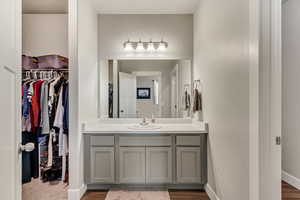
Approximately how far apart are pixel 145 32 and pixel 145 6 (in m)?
0.44

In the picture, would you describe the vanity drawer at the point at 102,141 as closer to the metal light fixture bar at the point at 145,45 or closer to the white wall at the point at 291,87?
the metal light fixture bar at the point at 145,45

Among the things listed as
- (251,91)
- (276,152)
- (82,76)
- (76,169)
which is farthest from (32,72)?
(276,152)

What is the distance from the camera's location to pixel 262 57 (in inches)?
60.6

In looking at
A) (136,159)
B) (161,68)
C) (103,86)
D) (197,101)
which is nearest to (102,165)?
(136,159)

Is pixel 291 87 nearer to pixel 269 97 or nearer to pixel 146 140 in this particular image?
pixel 269 97

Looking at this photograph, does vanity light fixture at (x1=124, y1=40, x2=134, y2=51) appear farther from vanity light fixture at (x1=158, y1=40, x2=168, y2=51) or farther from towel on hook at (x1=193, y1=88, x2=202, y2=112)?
towel on hook at (x1=193, y1=88, x2=202, y2=112)

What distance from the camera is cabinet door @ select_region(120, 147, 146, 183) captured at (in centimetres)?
311

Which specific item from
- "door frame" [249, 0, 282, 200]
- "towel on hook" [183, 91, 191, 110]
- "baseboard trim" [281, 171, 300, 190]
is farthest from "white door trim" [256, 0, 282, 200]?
"towel on hook" [183, 91, 191, 110]

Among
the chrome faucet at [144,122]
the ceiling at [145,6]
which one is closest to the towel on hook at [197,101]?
the chrome faucet at [144,122]

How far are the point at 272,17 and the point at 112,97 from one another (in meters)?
2.77

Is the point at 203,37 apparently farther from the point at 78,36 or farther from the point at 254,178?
the point at 254,178

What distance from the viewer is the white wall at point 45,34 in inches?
132

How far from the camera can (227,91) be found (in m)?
2.18

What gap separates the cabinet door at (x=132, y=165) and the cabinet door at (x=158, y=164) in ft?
0.23
